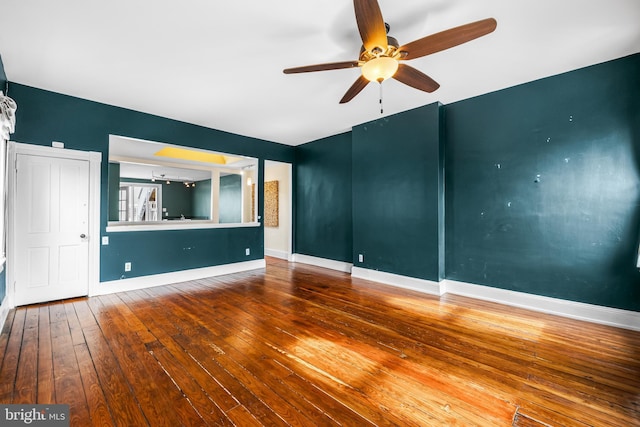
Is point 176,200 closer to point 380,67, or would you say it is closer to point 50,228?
point 50,228

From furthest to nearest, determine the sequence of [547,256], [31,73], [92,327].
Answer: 1. [547,256]
2. [31,73]
3. [92,327]

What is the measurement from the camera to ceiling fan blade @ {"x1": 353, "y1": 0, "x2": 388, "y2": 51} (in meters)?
1.74

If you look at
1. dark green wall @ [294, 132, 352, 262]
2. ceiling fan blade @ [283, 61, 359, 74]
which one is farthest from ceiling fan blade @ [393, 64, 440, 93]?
dark green wall @ [294, 132, 352, 262]

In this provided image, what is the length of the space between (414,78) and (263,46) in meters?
1.49

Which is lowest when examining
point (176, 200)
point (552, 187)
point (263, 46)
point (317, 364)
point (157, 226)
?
point (317, 364)

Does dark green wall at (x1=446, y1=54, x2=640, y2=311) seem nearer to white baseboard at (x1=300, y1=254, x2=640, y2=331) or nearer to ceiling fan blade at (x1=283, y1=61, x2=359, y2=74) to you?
white baseboard at (x1=300, y1=254, x2=640, y2=331)

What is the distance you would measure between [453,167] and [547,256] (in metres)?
1.66

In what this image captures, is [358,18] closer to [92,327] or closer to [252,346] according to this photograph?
[252,346]

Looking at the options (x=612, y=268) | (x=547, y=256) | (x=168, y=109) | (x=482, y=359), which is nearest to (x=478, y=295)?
(x=547, y=256)

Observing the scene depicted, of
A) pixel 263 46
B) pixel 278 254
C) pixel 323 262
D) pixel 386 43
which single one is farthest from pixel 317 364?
pixel 278 254

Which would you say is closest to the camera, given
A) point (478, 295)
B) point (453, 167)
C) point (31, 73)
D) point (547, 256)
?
point (31, 73)

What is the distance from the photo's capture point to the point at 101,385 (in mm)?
1932

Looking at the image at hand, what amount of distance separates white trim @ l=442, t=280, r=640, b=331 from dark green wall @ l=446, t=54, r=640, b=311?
0.24 feet

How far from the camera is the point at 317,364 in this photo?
87.8 inches
